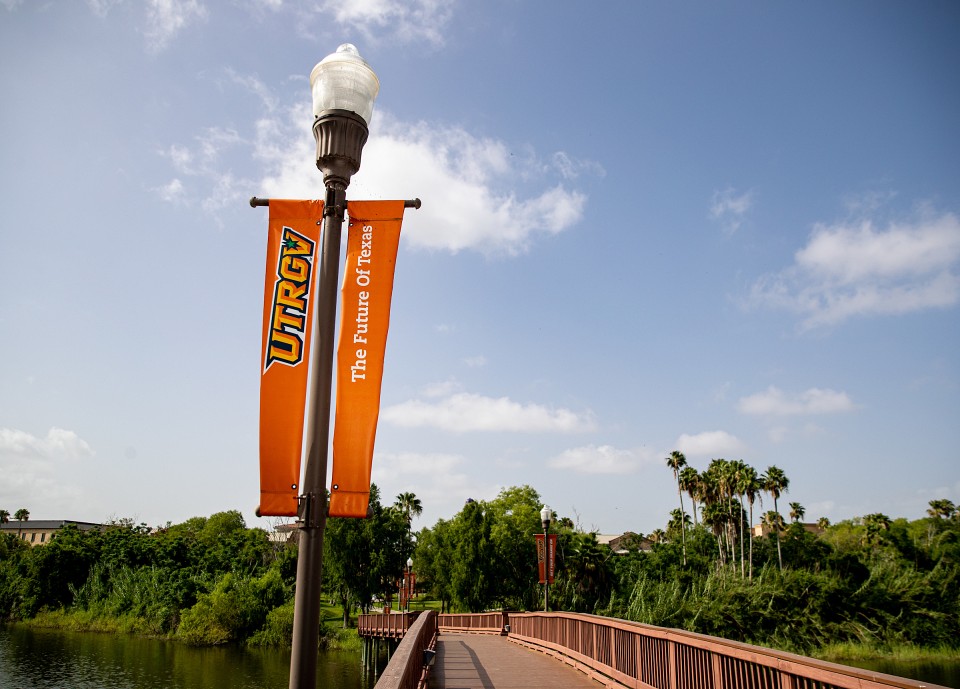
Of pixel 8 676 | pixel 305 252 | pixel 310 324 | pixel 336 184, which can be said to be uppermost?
pixel 336 184

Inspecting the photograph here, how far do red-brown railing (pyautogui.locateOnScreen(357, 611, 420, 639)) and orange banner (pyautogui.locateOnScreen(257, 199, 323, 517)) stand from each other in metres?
33.8

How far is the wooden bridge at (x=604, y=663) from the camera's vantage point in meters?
4.97

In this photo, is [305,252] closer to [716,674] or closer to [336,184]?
[336,184]

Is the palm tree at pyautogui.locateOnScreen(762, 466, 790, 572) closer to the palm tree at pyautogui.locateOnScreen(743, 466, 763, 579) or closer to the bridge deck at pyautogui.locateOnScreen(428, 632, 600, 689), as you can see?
the palm tree at pyautogui.locateOnScreen(743, 466, 763, 579)

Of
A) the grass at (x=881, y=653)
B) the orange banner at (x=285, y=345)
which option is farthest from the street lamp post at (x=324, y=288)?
the grass at (x=881, y=653)

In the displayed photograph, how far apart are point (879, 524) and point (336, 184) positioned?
82069 millimetres

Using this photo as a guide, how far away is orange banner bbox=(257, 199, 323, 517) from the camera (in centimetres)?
494

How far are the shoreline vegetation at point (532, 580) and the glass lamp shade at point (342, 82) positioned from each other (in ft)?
124

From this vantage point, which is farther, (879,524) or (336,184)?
(879,524)

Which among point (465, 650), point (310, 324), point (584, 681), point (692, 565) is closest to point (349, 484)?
point (310, 324)

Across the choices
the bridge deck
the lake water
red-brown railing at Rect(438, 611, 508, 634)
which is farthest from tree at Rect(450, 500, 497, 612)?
the bridge deck

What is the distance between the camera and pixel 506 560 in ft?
184

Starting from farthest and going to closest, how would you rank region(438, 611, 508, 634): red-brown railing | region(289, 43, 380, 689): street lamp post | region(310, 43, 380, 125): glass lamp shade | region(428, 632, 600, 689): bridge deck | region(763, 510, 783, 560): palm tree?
region(763, 510, 783, 560): palm tree
region(438, 611, 508, 634): red-brown railing
region(428, 632, 600, 689): bridge deck
region(310, 43, 380, 125): glass lamp shade
region(289, 43, 380, 689): street lamp post

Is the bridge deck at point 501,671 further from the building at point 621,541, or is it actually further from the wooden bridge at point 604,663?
the building at point 621,541
